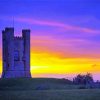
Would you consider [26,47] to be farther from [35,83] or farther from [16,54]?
[35,83]

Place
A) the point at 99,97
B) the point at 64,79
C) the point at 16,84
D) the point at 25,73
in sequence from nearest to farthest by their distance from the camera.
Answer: the point at 99,97, the point at 16,84, the point at 64,79, the point at 25,73

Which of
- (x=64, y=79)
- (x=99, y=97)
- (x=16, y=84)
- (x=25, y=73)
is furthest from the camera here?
(x=25, y=73)

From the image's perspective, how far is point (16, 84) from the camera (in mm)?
70812

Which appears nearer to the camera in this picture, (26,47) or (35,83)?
(35,83)

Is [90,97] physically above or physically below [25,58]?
below

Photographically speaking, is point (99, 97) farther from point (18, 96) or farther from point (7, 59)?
point (7, 59)

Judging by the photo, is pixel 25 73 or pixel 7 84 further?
pixel 25 73

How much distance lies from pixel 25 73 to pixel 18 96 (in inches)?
2030

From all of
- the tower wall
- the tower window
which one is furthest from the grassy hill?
the tower wall

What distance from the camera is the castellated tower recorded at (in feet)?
319

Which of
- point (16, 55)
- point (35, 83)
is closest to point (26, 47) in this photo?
point (16, 55)

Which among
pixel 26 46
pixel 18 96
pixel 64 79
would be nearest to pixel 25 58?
pixel 26 46

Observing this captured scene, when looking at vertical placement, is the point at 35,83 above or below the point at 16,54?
below

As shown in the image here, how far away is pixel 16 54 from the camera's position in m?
98.1
